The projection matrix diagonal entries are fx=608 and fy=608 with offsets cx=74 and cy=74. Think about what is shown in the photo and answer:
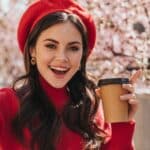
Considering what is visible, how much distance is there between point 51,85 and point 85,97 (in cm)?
16

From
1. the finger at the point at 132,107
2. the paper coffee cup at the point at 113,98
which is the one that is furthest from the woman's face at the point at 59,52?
the finger at the point at 132,107

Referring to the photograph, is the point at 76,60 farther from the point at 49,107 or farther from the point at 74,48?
the point at 49,107

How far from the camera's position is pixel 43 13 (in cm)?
191

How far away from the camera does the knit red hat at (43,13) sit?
1.92m

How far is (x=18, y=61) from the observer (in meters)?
4.15

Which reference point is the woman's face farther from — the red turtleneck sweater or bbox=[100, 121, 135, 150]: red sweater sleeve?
bbox=[100, 121, 135, 150]: red sweater sleeve

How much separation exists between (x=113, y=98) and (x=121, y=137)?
184 millimetres

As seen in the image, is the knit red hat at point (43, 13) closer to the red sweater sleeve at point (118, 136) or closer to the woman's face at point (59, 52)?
the woman's face at point (59, 52)

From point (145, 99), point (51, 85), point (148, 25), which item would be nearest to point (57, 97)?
point (51, 85)

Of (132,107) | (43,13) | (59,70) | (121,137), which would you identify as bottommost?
(121,137)

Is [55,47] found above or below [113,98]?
above

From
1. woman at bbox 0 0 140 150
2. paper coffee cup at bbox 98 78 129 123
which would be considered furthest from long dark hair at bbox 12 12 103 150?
paper coffee cup at bbox 98 78 129 123

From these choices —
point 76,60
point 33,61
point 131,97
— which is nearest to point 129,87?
point 131,97

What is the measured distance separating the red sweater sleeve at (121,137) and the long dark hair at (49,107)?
0.20 feet
